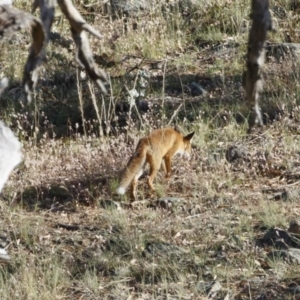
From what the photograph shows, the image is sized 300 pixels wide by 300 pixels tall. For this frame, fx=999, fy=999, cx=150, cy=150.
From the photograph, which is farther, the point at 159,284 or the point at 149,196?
the point at 149,196

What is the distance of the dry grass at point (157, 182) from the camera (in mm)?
7785

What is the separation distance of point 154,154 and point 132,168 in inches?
12.4

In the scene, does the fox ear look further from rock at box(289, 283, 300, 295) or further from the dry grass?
rock at box(289, 283, 300, 295)

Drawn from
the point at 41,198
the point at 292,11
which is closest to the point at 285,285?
the point at 41,198

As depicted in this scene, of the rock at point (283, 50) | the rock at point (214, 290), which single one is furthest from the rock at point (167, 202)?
the rock at point (283, 50)

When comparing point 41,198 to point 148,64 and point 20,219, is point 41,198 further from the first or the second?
point 148,64

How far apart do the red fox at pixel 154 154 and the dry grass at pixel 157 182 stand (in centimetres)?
17

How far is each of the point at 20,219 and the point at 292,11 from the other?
6.20 m

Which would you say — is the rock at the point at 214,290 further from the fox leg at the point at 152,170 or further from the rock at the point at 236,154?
the rock at the point at 236,154

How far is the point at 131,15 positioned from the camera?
47.0ft

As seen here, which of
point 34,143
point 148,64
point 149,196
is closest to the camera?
point 149,196

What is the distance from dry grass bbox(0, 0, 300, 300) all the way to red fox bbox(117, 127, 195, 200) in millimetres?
167

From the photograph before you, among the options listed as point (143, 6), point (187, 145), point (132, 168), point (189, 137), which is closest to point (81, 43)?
point (132, 168)

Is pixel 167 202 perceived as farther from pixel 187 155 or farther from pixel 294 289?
pixel 294 289
